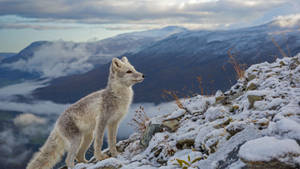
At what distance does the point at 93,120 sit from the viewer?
294 inches

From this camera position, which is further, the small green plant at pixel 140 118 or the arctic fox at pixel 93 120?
the small green plant at pixel 140 118

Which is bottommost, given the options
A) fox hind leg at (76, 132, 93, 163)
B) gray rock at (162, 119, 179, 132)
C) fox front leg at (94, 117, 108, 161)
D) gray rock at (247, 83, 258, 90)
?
fox hind leg at (76, 132, 93, 163)

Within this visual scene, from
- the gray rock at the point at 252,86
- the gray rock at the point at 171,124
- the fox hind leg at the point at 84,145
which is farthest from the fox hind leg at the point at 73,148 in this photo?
the gray rock at the point at 252,86

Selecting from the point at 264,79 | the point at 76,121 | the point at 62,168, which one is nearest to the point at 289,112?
the point at 264,79

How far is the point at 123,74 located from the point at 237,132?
4279 millimetres

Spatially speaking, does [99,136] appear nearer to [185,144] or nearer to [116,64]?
[116,64]

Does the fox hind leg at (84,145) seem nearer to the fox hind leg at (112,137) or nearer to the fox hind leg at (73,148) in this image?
the fox hind leg at (73,148)

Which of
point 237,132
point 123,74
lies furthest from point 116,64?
point 237,132

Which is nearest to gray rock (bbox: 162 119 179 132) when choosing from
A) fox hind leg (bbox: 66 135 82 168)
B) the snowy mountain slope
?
the snowy mountain slope

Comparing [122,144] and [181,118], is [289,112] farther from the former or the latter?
[122,144]

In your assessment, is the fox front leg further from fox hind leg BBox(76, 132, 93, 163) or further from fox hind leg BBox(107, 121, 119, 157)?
fox hind leg BBox(76, 132, 93, 163)

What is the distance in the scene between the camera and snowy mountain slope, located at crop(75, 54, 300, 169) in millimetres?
2707

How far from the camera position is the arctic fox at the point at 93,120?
727cm

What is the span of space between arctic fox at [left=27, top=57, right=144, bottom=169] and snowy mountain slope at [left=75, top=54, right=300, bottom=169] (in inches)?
35.7
